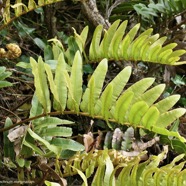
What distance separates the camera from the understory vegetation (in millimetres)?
1004

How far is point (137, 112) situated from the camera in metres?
0.97

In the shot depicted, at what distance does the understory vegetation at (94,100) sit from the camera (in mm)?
1004

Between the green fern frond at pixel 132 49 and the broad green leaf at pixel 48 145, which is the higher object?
the green fern frond at pixel 132 49

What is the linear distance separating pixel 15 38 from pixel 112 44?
59cm

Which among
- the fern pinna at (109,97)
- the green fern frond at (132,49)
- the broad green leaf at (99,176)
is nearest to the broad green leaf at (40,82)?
the fern pinna at (109,97)

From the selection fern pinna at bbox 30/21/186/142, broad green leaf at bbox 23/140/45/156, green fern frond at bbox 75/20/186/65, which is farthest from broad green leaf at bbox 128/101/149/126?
green fern frond at bbox 75/20/186/65

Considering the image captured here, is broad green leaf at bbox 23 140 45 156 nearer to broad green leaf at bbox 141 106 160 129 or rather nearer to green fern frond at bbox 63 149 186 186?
green fern frond at bbox 63 149 186 186

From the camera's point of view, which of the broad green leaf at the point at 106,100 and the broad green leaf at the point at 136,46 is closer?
the broad green leaf at the point at 106,100

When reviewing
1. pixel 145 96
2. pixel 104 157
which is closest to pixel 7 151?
pixel 104 157

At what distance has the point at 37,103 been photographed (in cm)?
116

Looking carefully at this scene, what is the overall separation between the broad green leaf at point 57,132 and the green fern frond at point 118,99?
0.07 m

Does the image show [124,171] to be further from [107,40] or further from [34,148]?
[107,40]

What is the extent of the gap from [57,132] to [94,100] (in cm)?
16

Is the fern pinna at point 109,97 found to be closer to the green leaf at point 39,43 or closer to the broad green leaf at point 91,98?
the broad green leaf at point 91,98
